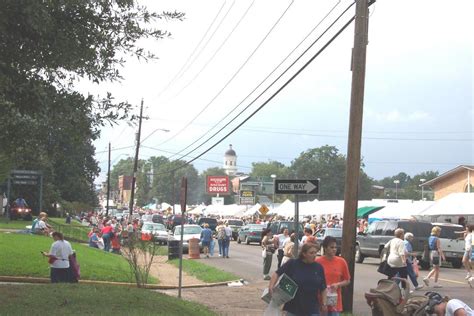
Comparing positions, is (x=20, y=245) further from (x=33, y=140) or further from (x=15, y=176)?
(x=15, y=176)

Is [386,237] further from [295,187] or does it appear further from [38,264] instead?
[295,187]

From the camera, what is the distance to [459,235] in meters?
Result: 25.6

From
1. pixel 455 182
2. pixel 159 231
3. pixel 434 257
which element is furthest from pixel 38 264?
pixel 455 182

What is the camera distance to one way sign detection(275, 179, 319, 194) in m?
11.0

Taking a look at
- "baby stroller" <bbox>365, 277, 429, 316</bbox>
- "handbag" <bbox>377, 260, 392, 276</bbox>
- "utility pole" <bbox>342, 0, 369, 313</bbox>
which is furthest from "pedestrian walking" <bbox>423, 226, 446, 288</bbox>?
"baby stroller" <bbox>365, 277, 429, 316</bbox>

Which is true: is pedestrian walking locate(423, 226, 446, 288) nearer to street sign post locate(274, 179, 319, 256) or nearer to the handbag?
the handbag

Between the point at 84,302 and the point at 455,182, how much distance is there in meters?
50.1

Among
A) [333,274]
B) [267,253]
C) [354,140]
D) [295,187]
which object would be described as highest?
[354,140]

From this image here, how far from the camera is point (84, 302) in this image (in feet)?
32.4

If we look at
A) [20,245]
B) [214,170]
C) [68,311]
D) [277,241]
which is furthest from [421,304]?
[214,170]

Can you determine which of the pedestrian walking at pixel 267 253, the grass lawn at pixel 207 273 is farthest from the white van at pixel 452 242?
the grass lawn at pixel 207 273

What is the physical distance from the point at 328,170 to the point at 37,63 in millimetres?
115188

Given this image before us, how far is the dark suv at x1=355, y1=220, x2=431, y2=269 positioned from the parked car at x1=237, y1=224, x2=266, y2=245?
14.0 m

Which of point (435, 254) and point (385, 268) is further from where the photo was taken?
point (435, 254)
